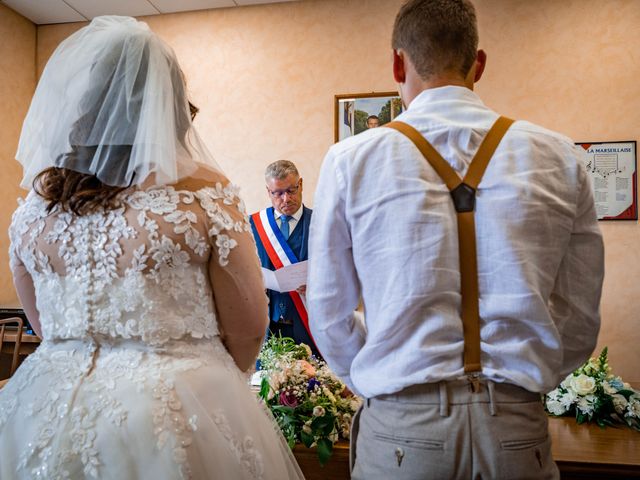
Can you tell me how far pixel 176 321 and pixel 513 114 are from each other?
11.7 ft

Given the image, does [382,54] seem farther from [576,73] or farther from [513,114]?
[576,73]

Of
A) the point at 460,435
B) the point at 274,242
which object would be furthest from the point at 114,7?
the point at 460,435

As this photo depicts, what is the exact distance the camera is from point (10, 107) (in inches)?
178

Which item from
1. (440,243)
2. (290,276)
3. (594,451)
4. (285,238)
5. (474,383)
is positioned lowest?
(594,451)

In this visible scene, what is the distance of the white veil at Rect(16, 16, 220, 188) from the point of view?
1.20m

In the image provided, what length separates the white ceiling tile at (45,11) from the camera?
449cm

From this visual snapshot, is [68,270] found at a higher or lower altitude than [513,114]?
lower

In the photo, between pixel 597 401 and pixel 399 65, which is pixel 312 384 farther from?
pixel 399 65

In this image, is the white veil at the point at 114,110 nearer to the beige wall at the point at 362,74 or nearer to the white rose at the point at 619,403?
the white rose at the point at 619,403

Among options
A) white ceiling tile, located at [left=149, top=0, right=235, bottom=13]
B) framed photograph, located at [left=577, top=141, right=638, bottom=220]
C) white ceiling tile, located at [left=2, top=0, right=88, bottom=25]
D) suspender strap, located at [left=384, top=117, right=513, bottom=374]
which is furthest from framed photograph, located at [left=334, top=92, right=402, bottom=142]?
suspender strap, located at [left=384, top=117, right=513, bottom=374]

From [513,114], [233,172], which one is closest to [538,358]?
[513,114]

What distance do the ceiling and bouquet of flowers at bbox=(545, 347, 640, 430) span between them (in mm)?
3703

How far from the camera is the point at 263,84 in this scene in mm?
4508

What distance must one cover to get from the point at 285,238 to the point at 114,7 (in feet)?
8.69
